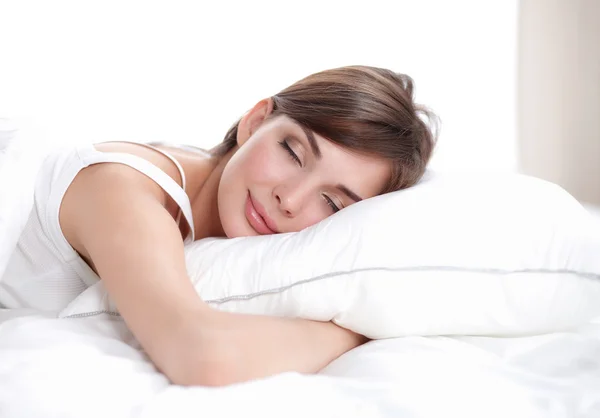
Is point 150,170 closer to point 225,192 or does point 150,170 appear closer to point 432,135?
point 225,192

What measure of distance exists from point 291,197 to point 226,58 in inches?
90.8

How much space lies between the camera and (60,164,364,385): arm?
0.96 m

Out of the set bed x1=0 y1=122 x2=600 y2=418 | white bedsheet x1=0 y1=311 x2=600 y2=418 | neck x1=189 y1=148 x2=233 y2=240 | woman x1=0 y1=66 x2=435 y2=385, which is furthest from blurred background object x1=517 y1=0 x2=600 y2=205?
white bedsheet x1=0 y1=311 x2=600 y2=418

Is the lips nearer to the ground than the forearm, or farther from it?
farther from it

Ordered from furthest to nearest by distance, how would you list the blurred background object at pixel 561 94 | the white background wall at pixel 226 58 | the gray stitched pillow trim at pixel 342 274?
1. the blurred background object at pixel 561 94
2. the white background wall at pixel 226 58
3. the gray stitched pillow trim at pixel 342 274

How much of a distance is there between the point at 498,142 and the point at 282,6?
1440 millimetres

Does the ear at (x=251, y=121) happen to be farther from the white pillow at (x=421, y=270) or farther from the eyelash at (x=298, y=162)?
the white pillow at (x=421, y=270)

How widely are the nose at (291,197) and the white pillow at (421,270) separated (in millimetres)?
113

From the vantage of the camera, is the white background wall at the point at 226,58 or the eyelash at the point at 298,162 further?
the white background wall at the point at 226,58

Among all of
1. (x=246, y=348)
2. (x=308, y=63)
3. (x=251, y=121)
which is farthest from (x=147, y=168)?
(x=308, y=63)

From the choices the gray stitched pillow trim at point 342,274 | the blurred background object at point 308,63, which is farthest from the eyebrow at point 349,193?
the blurred background object at point 308,63

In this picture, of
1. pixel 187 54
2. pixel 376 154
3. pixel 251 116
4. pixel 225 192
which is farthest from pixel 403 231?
pixel 187 54

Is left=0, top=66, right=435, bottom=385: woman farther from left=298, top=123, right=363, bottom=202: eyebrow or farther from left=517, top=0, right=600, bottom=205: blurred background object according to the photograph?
left=517, top=0, right=600, bottom=205: blurred background object

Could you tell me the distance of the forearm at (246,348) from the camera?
0.94 metres
